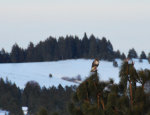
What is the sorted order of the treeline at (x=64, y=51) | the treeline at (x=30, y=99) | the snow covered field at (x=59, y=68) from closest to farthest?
the treeline at (x=30, y=99)
the snow covered field at (x=59, y=68)
the treeline at (x=64, y=51)

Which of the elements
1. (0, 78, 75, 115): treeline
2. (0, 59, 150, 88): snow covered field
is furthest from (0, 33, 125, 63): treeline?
(0, 78, 75, 115): treeline

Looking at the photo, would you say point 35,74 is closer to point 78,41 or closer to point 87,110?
point 78,41

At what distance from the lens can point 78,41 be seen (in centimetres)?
17662

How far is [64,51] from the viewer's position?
6791 inches

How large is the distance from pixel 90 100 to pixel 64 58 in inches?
6384

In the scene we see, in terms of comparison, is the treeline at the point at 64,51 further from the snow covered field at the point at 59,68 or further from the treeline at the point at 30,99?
the treeline at the point at 30,99

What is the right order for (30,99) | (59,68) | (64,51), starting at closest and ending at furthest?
1. (30,99)
2. (59,68)
3. (64,51)

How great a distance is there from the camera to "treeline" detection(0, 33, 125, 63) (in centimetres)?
16888

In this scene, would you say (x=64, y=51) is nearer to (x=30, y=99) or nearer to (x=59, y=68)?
(x=59, y=68)

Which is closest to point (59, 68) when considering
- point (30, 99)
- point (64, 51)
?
point (64, 51)

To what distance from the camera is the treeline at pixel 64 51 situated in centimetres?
16888

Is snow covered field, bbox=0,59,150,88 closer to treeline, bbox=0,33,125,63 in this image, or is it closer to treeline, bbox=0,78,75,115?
treeline, bbox=0,33,125,63

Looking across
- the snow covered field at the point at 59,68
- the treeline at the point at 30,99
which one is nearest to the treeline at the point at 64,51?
the snow covered field at the point at 59,68

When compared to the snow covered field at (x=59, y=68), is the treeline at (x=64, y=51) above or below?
above
